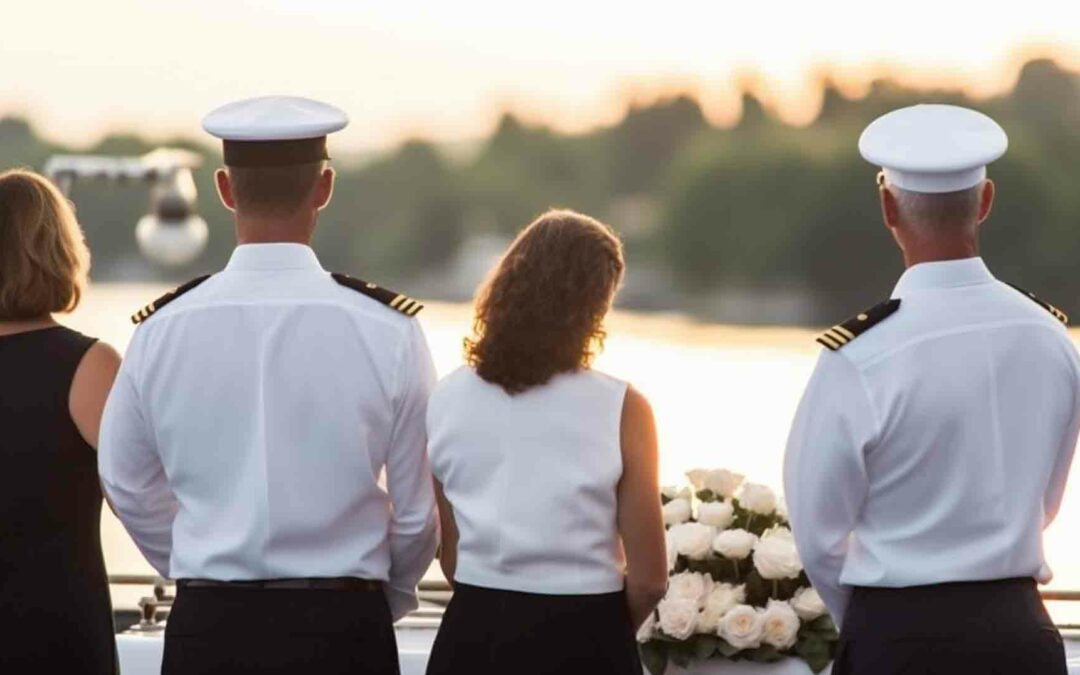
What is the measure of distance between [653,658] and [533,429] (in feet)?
1.93

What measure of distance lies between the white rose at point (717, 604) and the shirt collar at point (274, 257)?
2.84 feet

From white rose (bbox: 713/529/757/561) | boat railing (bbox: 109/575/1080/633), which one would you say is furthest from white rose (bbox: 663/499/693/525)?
boat railing (bbox: 109/575/1080/633)

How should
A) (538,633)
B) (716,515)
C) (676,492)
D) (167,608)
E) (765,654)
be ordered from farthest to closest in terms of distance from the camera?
(167,608) → (676,492) → (716,515) → (765,654) → (538,633)

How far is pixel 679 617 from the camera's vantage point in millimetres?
3490

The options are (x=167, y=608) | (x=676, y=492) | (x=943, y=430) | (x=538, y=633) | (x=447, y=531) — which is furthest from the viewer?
(x=167, y=608)

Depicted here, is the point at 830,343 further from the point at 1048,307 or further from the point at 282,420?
the point at 282,420

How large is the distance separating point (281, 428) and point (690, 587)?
760mm

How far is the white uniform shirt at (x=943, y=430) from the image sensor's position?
10.2 ft

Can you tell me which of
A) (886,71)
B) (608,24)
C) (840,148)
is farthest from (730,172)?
(608,24)

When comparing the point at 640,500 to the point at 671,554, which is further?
the point at 671,554

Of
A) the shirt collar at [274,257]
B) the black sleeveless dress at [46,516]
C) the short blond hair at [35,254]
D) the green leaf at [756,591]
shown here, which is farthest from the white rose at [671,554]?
the short blond hair at [35,254]

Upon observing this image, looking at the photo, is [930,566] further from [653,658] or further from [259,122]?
[259,122]

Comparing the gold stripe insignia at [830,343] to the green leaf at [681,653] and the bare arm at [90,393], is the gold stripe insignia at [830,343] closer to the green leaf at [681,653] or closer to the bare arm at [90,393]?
the green leaf at [681,653]

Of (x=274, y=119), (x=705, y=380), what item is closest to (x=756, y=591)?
(x=274, y=119)
